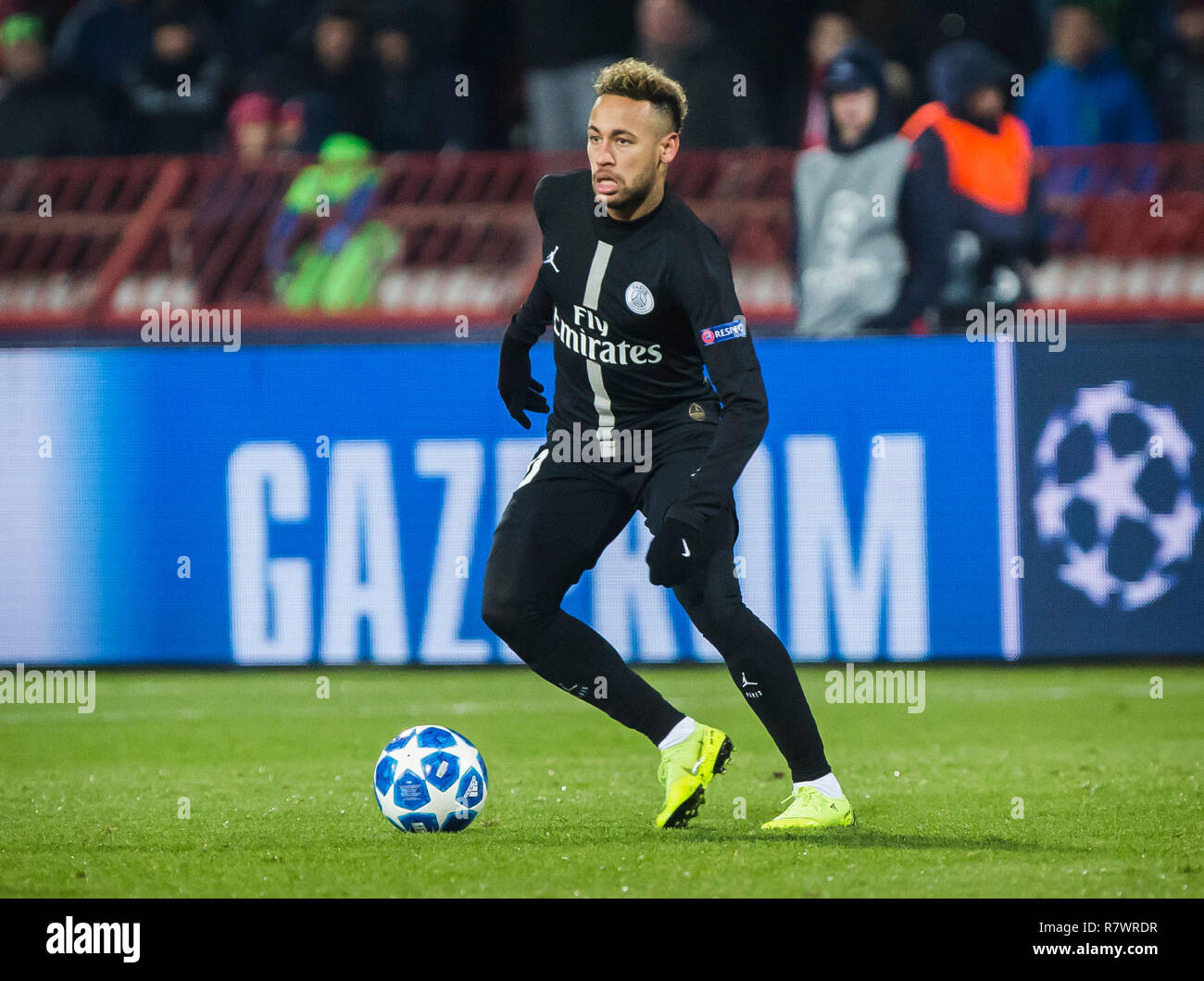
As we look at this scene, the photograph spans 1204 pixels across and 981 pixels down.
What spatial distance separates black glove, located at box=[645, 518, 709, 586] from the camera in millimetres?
4887

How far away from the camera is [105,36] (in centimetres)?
1168

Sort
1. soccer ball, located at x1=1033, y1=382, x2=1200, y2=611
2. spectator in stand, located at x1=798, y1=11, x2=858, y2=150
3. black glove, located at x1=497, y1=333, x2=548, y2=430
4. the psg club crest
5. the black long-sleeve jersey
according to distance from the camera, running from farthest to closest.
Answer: spectator in stand, located at x1=798, y1=11, x2=858, y2=150 < soccer ball, located at x1=1033, y1=382, x2=1200, y2=611 < black glove, located at x1=497, y1=333, x2=548, y2=430 < the psg club crest < the black long-sleeve jersey

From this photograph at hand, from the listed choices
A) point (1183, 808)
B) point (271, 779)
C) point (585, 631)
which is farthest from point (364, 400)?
point (1183, 808)

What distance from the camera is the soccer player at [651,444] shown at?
16.5ft

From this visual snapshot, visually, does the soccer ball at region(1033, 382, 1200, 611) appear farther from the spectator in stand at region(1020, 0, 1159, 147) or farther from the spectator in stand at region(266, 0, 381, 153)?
the spectator in stand at region(266, 0, 381, 153)

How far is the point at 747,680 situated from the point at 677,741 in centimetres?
36

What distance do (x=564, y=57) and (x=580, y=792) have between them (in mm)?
5646

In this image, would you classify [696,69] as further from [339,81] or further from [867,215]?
[339,81]

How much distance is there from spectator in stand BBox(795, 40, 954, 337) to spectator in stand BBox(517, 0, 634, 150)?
1826 mm

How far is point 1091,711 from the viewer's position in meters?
7.69

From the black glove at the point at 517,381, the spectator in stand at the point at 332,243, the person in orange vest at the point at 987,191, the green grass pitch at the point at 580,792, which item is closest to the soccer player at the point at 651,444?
the black glove at the point at 517,381

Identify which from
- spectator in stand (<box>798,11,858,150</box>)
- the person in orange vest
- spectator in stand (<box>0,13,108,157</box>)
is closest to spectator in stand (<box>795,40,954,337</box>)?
the person in orange vest

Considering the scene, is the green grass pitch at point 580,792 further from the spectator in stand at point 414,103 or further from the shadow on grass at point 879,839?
the spectator in stand at point 414,103
